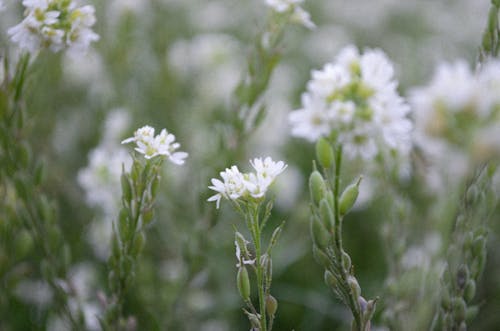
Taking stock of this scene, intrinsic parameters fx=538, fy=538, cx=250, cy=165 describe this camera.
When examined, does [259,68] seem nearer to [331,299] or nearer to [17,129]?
[17,129]

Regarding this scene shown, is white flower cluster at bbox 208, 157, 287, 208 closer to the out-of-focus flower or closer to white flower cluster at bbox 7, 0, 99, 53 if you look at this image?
the out-of-focus flower

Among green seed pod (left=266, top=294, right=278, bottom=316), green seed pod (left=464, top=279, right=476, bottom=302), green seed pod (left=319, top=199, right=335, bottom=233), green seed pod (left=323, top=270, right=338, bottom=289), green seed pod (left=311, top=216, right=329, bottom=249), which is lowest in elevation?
green seed pod (left=266, top=294, right=278, bottom=316)

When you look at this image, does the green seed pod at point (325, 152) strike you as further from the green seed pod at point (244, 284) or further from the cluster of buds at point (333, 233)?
the green seed pod at point (244, 284)

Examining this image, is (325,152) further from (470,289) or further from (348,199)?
(470,289)

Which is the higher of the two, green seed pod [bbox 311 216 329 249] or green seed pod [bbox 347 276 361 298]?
green seed pod [bbox 311 216 329 249]

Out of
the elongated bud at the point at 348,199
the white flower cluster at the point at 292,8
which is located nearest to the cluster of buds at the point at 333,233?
the elongated bud at the point at 348,199

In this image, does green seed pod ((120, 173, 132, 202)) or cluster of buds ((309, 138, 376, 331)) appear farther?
green seed pod ((120, 173, 132, 202))

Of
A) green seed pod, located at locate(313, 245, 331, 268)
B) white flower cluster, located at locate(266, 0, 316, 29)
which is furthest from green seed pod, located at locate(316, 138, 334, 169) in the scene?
white flower cluster, located at locate(266, 0, 316, 29)
